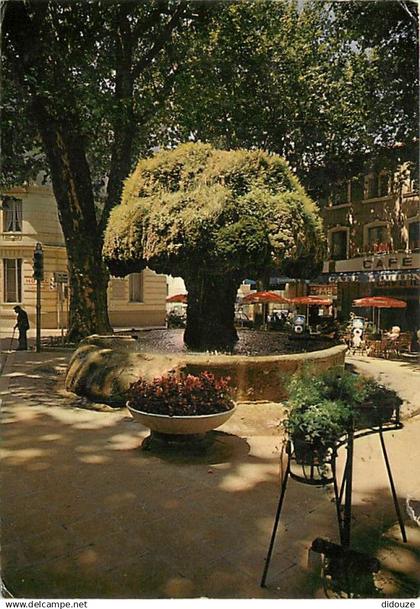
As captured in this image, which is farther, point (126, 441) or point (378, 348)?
point (378, 348)

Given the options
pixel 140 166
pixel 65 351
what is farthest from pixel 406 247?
pixel 65 351

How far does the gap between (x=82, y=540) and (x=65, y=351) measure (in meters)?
10.0

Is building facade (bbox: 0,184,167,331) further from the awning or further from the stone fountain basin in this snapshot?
the awning

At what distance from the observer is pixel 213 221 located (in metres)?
7.18

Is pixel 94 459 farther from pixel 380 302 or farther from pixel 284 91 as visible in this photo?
pixel 284 91

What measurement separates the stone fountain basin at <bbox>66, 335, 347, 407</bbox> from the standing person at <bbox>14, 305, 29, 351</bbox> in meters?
4.57

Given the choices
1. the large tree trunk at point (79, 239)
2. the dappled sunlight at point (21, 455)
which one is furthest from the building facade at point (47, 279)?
the dappled sunlight at point (21, 455)

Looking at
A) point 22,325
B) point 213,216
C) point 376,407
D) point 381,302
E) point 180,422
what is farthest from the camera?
point 22,325

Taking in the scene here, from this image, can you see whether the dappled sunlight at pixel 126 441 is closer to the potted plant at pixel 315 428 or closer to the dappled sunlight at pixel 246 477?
the dappled sunlight at pixel 246 477

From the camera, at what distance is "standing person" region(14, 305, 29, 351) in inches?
465

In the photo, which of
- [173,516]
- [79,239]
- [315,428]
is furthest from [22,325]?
[315,428]

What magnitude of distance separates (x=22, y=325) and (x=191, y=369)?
26.2 feet

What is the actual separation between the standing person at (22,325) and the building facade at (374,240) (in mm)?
7578

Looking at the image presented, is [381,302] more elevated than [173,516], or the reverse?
[381,302]
